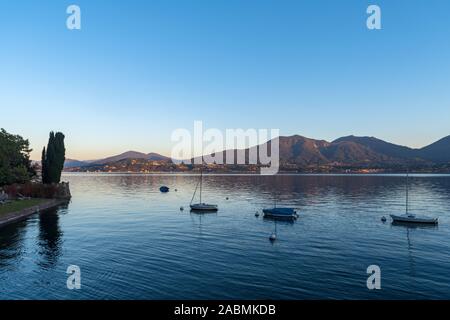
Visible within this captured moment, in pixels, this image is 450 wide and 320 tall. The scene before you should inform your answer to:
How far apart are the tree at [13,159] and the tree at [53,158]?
13.5ft

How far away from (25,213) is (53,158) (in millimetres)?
36679

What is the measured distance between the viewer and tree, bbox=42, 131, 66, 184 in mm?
104000

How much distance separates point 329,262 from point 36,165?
342 feet

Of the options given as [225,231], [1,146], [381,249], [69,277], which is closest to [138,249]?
[69,277]

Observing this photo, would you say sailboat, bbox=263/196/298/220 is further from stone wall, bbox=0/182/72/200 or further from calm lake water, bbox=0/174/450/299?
stone wall, bbox=0/182/72/200

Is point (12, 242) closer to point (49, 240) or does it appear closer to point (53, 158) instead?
point (49, 240)

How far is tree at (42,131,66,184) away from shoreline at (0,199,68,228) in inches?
390

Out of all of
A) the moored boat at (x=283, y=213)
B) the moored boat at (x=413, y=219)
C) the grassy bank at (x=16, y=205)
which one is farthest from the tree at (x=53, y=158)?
the moored boat at (x=413, y=219)

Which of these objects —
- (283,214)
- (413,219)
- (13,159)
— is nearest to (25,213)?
(13,159)

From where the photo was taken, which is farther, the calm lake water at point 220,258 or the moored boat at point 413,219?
the moored boat at point 413,219

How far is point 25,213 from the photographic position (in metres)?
72.2

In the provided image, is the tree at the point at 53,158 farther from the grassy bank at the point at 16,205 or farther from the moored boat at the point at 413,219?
the moored boat at the point at 413,219

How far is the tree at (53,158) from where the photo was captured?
10400 centimetres

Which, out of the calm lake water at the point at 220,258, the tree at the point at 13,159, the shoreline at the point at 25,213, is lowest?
the calm lake water at the point at 220,258
